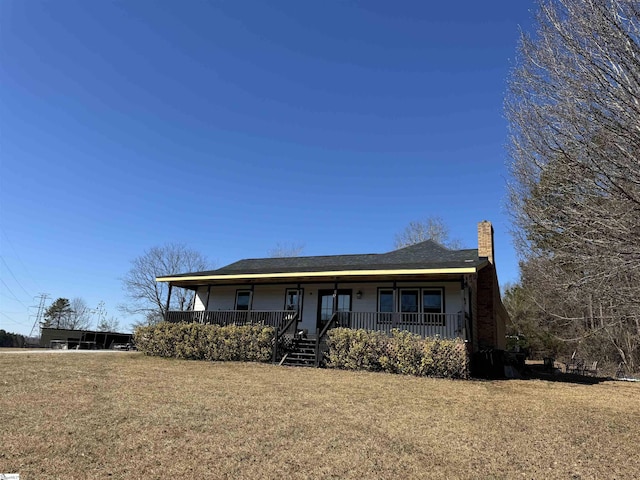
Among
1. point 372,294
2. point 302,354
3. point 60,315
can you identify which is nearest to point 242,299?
point 302,354

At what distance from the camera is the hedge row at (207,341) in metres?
14.0

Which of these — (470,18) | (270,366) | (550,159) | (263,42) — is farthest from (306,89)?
(550,159)

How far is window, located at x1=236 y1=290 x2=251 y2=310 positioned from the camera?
18656mm

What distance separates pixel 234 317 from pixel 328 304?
13.2ft

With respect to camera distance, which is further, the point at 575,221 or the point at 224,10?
the point at 224,10

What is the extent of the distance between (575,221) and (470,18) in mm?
8531

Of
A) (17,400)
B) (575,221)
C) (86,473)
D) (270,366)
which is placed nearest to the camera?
(86,473)

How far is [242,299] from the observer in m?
18.8

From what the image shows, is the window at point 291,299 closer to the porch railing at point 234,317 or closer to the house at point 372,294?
the house at point 372,294

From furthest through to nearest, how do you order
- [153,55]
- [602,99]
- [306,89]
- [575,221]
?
[306,89] → [153,55] → [575,221] → [602,99]

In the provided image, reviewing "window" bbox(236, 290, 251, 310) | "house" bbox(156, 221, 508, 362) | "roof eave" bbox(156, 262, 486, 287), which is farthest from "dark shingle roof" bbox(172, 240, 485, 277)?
"window" bbox(236, 290, 251, 310)

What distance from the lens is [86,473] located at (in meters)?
3.85

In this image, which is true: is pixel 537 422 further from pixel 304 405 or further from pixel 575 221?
pixel 304 405

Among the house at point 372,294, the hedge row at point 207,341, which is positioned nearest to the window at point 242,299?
the house at point 372,294
